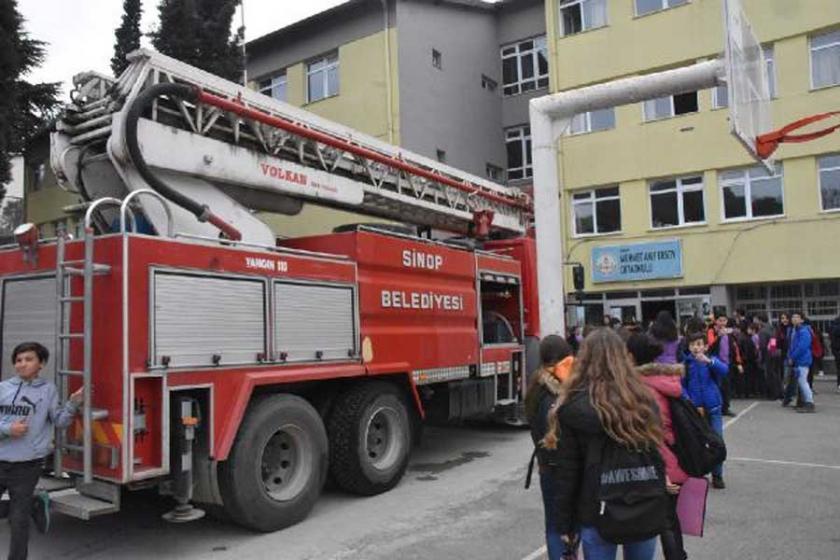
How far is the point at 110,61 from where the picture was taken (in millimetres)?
29156

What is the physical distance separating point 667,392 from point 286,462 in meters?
3.64

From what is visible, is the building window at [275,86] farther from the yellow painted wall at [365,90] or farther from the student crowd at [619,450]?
the student crowd at [619,450]

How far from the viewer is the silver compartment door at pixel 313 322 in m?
6.40

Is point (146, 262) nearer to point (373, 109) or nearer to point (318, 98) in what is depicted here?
point (373, 109)

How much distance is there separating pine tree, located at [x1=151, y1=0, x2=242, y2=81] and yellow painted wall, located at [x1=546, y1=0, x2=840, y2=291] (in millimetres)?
10180

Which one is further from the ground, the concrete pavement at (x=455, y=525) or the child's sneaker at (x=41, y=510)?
the child's sneaker at (x=41, y=510)

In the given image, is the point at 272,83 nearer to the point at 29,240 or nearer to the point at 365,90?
the point at 365,90

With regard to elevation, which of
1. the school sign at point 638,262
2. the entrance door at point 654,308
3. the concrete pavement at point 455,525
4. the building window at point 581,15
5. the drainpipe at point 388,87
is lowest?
the concrete pavement at point 455,525

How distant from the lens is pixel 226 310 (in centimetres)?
591

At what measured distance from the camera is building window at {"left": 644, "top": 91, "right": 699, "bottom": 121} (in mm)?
21109

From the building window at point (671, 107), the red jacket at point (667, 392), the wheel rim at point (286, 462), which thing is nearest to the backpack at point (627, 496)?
the red jacket at point (667, 392)

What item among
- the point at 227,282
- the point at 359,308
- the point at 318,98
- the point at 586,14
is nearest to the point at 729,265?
the point at 586,14

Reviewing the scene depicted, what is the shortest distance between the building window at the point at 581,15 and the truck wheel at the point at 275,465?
19.3 meters

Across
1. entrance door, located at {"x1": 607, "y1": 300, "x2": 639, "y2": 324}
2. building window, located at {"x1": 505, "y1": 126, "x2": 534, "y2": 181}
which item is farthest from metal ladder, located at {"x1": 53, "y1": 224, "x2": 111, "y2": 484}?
building window, located at {"x1": 505, "y1": 126, "x2": 534, "y2": 181}
